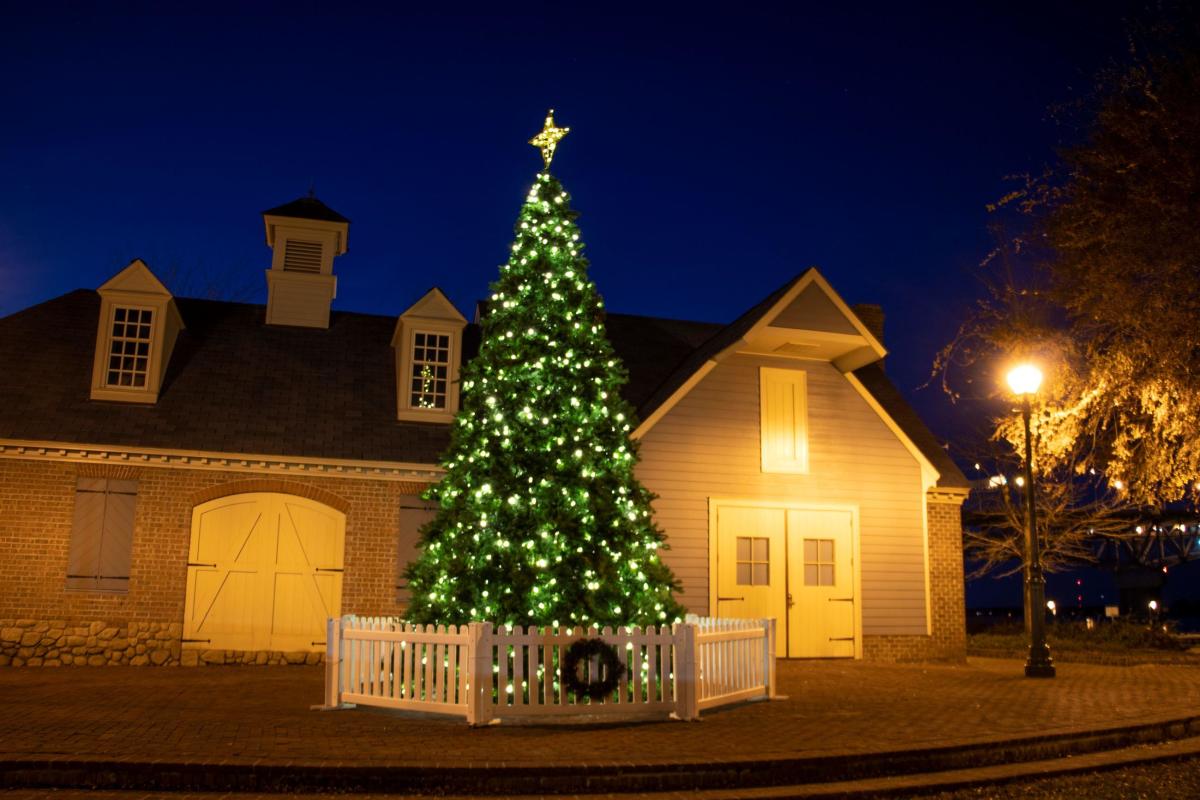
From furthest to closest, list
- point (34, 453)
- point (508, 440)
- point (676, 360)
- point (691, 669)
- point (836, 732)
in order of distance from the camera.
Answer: point (676, 360) → point (34, 453) → point (508, 440) → point (691, 669) → point (836, 732)

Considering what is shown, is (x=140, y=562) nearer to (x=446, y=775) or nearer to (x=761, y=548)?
(x=761, y=548)

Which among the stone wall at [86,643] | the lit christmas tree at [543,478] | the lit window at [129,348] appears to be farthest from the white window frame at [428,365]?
the lit christmas tree at [543,478]

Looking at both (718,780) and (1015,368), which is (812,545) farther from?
(718,780)

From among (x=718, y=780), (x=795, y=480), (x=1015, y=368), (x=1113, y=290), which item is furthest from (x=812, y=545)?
(x=718, y=780)

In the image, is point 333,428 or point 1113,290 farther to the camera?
point 333,428

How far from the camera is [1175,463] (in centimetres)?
1487

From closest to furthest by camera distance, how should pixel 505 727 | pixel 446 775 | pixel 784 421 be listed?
pixel 446 775, pixel 505 727, pixel 784 421

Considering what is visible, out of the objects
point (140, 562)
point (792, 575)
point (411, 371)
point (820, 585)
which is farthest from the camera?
point (411, 371)

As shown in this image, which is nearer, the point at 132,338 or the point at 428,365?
the point at 132,338

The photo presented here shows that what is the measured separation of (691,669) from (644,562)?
1318mm

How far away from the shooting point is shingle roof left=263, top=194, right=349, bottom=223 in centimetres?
1975

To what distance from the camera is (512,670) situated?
387 inches

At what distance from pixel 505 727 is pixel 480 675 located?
0.51 m

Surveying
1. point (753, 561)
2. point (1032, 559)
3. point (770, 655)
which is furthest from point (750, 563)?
point (770, 655)
